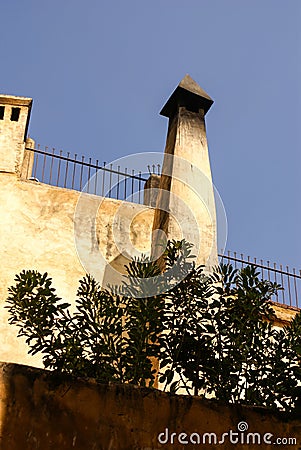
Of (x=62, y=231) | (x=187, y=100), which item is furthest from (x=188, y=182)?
(x=62, y=231)

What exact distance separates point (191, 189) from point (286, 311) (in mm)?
3136

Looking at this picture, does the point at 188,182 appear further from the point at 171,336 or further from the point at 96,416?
the point at 96,416

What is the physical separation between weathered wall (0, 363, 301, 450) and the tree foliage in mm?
391

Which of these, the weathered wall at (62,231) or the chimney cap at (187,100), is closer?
the weathered wall at (62,231)

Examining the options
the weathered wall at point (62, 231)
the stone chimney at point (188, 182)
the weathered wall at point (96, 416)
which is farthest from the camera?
the weathered wall at point (62, 231)

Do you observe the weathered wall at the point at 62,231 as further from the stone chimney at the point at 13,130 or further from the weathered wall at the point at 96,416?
the weathered wall at the point at 96,416

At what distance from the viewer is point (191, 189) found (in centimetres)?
945

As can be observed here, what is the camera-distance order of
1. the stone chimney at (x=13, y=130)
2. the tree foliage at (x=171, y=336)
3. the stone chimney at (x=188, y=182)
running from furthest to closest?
the stone chimney at (x=13, y=130) → the stone chimney at (x=188, y=182) → the tree foliage at (x=171, y=336)

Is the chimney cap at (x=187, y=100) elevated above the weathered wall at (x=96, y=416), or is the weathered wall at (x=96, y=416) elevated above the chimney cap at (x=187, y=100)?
the chimney cap at (x=187, y=100)

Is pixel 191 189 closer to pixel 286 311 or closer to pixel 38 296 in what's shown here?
pixel 286 311

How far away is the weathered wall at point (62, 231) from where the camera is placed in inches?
392

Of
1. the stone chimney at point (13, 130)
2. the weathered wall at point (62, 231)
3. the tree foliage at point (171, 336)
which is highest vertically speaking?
the stone chimney at point (13, 130)

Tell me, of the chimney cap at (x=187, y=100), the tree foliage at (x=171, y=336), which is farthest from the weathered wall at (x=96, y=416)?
the chimney cap at (x=187, y=100)

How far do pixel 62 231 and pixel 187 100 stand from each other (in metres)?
3.18
